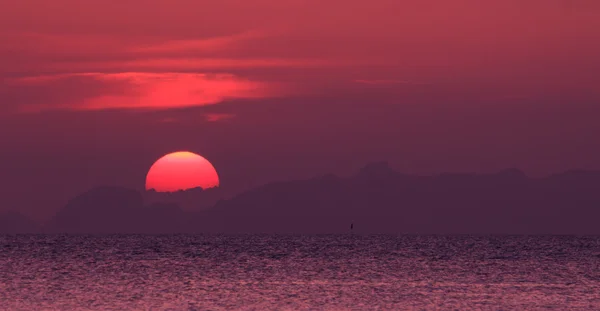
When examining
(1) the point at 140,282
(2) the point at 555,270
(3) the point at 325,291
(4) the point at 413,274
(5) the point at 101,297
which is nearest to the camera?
(5) the point at 101,297

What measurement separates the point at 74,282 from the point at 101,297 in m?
20.6

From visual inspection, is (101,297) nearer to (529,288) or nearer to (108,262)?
(529,288)

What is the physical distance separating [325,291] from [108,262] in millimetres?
71684

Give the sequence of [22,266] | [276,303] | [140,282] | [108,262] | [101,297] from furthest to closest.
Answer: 1. [108,262]
2. [22,266]
3. [140,282]
4. [101,297]
5. [276,303]

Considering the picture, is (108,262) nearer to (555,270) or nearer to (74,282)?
(74,282)

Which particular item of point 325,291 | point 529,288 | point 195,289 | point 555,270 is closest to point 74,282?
point 195,289

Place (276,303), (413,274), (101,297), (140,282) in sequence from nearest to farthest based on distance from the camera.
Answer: (276,303), (101,297), (140,282), (413,274)

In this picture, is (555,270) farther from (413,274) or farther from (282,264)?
(282,264)

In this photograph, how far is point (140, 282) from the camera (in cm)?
9862

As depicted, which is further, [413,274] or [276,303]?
[413,274]

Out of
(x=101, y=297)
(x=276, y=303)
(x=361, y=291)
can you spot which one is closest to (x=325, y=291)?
(x=361, y=291)

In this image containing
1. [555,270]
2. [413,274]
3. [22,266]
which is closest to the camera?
[413,274]

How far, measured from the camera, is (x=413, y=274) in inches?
4562

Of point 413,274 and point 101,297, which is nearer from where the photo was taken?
point 101,297
